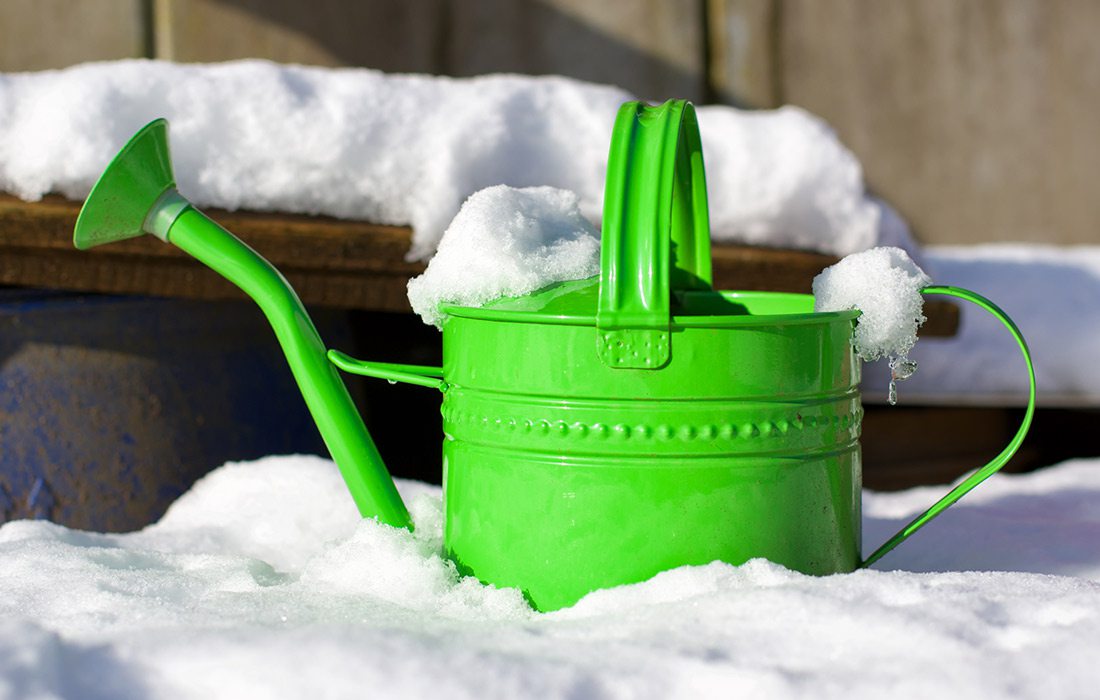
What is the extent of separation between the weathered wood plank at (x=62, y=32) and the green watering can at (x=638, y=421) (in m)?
1.62

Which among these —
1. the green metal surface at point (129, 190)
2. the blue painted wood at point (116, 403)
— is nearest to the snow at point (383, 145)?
the blue painted wood at point (116, 403)

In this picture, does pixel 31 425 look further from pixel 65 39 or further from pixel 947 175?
pixel 947 175

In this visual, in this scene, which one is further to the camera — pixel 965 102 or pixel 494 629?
pixel 965 102

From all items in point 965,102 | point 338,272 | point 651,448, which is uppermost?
point 965,102

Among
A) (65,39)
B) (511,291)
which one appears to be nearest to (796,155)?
(511,291)

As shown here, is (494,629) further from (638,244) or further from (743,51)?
(743,51)

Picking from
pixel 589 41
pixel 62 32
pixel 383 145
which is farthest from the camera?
pixel 589 41

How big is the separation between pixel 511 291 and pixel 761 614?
1.29 ft

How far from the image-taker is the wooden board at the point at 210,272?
1623 millimetres

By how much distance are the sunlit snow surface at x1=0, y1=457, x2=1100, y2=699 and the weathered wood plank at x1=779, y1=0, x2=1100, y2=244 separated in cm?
203

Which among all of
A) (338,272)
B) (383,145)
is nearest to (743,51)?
(383,145)

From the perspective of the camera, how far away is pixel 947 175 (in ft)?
10.6

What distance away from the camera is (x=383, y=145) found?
71.7 inches

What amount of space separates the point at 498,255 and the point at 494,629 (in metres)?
0.36
